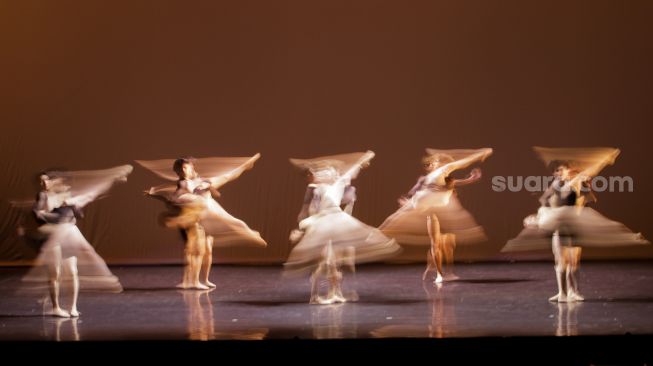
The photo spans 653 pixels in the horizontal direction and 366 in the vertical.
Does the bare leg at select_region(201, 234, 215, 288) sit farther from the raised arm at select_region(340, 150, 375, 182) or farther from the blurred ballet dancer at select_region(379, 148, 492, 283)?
the blurred ballet dancer at select_region(379, 148, 492, 283)

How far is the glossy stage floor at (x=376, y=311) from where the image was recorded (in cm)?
549

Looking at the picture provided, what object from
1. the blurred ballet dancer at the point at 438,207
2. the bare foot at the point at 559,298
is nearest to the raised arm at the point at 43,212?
the blurred ballet dancer at the point at 438,207

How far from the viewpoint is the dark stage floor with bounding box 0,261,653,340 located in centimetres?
571

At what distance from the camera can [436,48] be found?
9477 mm

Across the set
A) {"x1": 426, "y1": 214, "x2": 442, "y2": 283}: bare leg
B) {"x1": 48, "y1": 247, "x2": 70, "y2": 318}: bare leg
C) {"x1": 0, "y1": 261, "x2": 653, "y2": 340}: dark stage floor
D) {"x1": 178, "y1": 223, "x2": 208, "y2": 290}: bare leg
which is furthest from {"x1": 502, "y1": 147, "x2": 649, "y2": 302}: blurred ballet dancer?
{"x1": 48, "y1": 247, "x2": 70, "y2": 318}: bare leg

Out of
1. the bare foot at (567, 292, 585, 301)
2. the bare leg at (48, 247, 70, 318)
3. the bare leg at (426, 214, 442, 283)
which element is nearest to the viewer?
the bare leg at (48, 247, 70, 318)

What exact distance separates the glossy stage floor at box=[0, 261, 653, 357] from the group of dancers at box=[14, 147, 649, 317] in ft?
0.78

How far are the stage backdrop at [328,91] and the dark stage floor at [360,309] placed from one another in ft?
3.62

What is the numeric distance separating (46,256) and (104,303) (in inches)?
37.0

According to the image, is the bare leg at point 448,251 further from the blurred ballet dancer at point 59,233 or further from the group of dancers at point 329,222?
the blurred ballet dancer at point 59,233

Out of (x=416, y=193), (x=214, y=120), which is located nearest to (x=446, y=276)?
(x=416, y=193)

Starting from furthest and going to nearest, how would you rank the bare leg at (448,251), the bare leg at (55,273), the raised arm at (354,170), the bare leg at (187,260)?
the bare leg at (448,251) < the bare leg at (187,260) < the raised arm at (354,170) < the bare leg at (55,273)

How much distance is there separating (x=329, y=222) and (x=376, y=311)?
0.78m

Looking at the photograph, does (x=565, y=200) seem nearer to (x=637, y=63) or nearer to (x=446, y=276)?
(x=446, y=276)
